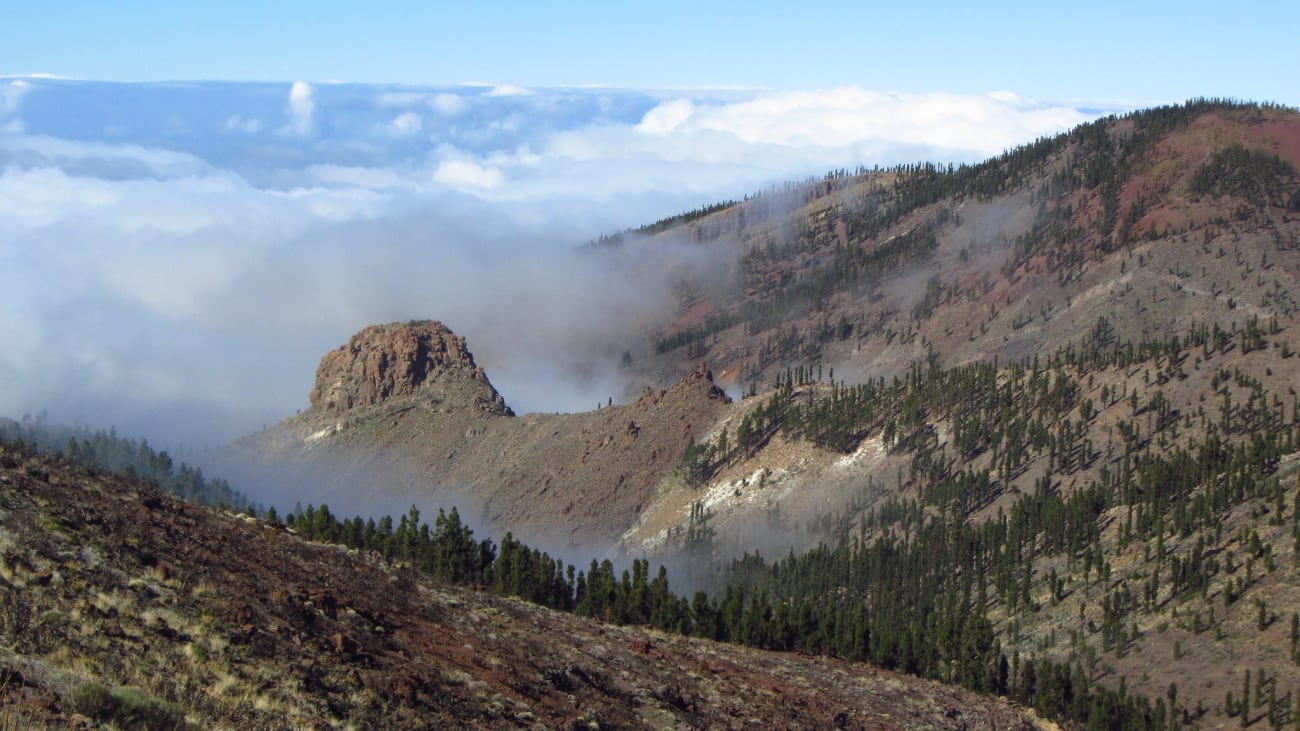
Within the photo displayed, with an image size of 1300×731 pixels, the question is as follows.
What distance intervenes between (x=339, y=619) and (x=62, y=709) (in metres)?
21.4

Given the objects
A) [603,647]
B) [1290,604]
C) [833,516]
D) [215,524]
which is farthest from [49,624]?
[833,516]

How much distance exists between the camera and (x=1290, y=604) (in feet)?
357

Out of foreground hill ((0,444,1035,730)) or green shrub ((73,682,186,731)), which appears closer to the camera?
green shrub ((73,682,186,731))

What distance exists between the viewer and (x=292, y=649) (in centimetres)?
4538

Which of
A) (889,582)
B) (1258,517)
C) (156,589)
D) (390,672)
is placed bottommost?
(889,582)

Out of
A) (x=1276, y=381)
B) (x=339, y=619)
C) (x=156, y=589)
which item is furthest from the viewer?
(x=1276, y=381)

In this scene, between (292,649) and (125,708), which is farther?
(292,649)

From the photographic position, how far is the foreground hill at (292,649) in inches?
1452

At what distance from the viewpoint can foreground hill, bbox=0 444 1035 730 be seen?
36875mm

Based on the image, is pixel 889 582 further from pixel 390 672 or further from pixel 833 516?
pixel 390 672

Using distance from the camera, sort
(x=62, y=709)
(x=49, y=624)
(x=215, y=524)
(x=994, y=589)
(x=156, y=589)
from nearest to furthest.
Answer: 1. (x=62, y=709)
2. (x=49, y=624)
3. (x=156, y=589)
4. (x=215, y=524)
5. (x=994, y=589)

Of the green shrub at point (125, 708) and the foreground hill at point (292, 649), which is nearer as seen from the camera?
the green shrub at point (125, 708)

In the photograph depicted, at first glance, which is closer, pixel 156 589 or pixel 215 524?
pixel 156 589

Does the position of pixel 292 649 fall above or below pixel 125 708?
below
